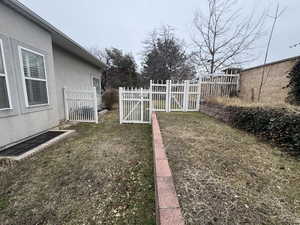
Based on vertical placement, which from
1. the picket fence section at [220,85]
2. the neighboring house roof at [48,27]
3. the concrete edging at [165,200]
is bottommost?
the concrete edging at [165,200]

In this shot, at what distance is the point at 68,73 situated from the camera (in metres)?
6.72

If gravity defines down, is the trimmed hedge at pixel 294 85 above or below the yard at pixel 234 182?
above

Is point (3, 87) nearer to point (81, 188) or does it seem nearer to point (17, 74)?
point (17, 74)

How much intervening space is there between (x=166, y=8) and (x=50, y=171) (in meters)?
14.1

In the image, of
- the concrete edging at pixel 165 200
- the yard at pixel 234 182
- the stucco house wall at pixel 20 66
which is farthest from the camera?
the stucco house wall at pixel 20 66

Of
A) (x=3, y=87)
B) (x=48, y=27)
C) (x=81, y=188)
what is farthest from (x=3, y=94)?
(x=81, y=188)

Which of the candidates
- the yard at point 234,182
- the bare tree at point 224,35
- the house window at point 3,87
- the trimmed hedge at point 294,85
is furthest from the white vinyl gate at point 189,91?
the bare tree at point 224,35

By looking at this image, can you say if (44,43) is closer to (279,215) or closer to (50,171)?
(50,171)

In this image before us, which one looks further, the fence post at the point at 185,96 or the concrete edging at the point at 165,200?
the fence post at the point at 185,96

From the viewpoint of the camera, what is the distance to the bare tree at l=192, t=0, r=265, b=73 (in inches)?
387

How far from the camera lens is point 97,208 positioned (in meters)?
1.68

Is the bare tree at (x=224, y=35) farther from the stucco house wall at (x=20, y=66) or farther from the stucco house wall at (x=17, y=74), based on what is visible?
the stucco house wall at (x=17, y=74)

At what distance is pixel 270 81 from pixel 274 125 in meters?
3.83

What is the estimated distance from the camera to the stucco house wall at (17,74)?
10.5 ft
